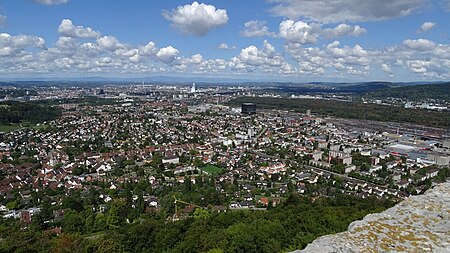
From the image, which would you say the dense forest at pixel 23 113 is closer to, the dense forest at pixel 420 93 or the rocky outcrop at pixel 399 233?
the rocky outcrop at pixel 399 233

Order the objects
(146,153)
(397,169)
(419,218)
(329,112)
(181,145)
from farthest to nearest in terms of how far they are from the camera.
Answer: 1. (329,112)
2. (181,145)
3. (146,153)
4. (397,169)
5. (419,218)

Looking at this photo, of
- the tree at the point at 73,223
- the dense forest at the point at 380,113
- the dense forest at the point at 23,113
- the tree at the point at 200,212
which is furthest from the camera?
the dense forest at the point at 380,113

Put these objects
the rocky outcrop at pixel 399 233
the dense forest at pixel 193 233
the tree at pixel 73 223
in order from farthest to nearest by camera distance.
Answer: the tree at pixel 73 223 → the dense forest at pixel 193 233 → the rocky outcrop at pixel 399 233

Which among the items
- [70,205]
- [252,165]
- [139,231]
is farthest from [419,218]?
[252,165]

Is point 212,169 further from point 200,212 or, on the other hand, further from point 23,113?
point 23,113

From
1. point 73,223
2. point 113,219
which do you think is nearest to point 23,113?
point 73,223

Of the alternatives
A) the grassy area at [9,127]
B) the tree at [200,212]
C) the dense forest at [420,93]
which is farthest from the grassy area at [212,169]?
the dense forest at [420,93]

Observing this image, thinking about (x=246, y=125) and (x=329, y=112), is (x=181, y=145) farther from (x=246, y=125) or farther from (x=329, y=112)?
(x=329, y=112)
